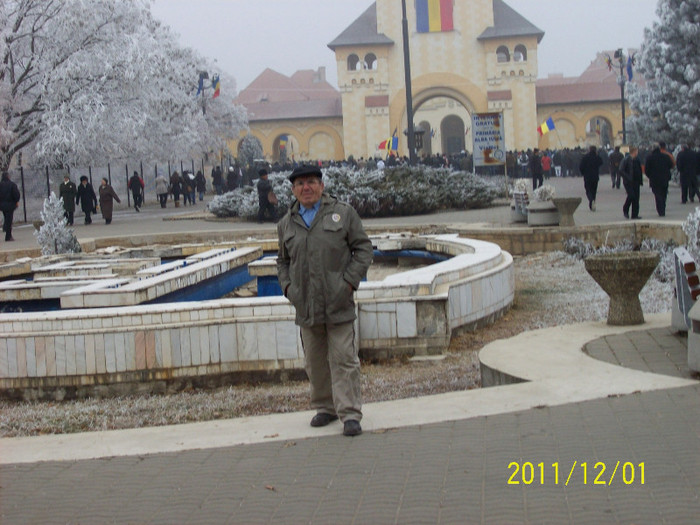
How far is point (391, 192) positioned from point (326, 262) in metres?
17.9

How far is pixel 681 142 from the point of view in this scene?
32.4 metres

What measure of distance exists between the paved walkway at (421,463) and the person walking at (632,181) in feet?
39.7

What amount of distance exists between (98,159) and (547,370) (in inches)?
1244

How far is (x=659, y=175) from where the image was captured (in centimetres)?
1869

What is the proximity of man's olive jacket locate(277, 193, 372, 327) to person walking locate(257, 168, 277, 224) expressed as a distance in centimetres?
1685

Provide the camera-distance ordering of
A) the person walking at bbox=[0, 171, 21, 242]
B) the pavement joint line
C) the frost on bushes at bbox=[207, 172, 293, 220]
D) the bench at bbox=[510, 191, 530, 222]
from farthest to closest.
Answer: the frost on bushes at bbox=[207, 172, 293, 220]
the person walking at bbox=[0, 171, 21, 242]
the bench at bbox=[510, 191, 530, 222]
the pavement joint line

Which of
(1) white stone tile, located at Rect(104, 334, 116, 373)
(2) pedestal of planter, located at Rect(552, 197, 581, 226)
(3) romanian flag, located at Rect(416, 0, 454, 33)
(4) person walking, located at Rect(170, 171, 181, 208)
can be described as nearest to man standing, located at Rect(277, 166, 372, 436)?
(1) white stone tile, located at Rect(104, 334, 116, 373)

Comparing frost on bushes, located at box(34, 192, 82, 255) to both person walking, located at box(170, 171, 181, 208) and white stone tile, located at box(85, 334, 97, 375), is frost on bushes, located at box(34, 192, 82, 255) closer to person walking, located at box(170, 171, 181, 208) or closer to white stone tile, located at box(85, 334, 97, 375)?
white stone tile, located at box(85, 334, 97, 375)

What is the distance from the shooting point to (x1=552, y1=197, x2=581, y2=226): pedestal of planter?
15555 millimetres

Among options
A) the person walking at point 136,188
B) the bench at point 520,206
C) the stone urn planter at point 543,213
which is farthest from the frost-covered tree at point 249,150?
the stone urn planter at point 543,213

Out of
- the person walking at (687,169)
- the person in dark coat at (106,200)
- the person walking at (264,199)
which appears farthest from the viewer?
the person in dark coat at (106,200)

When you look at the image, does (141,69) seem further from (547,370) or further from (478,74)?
(478,74)

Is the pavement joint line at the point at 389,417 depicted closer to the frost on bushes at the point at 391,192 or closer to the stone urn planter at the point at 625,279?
the stone urn planter at the point at 625,279
